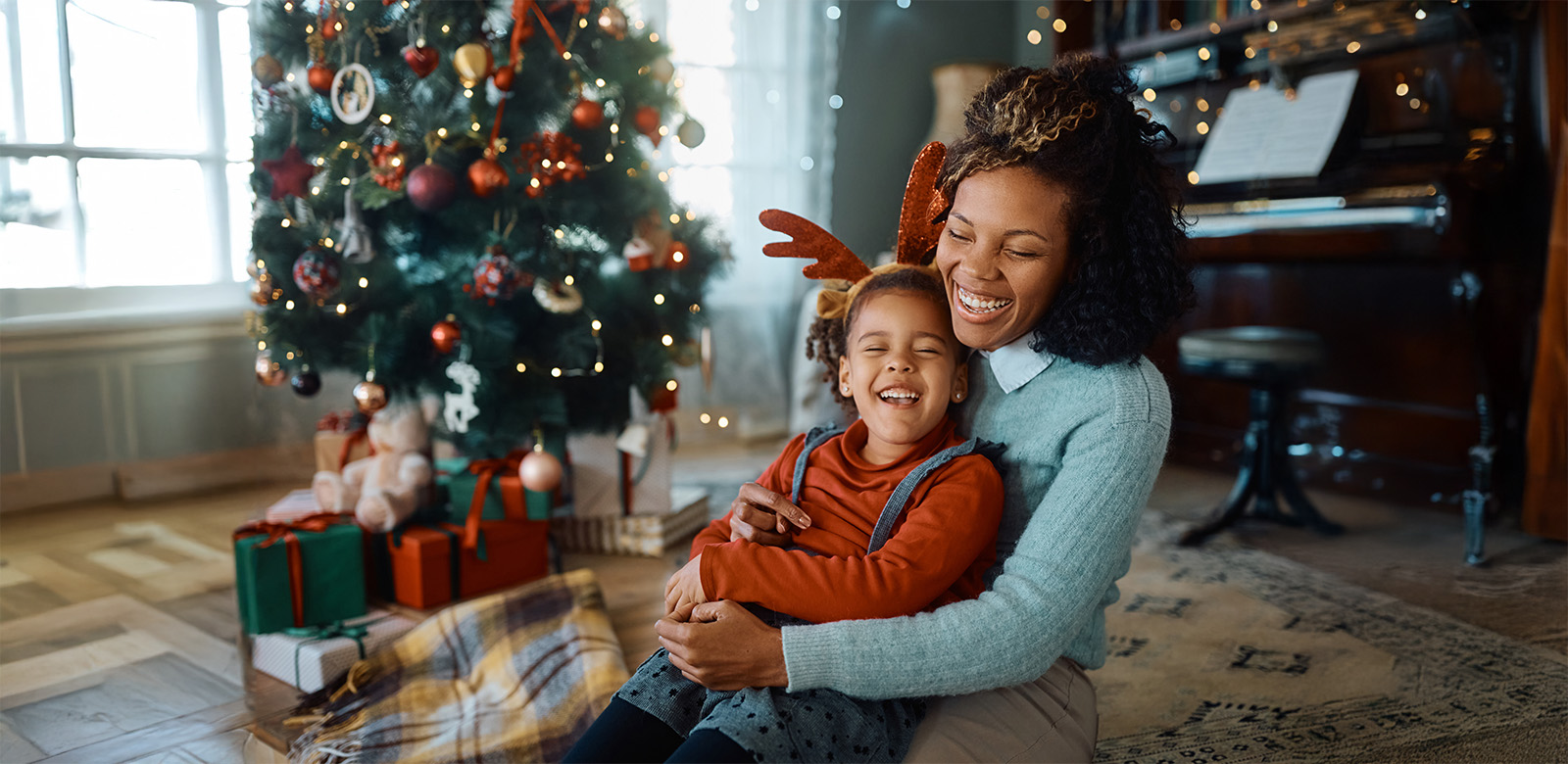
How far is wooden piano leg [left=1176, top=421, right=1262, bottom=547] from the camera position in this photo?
2.42m

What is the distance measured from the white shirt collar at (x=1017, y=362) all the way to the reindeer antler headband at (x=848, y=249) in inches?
5.4

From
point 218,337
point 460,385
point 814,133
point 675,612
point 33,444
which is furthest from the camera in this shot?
point 814,133

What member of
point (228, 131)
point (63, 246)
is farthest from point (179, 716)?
point (228, 131)

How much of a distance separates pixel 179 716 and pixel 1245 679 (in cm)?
170

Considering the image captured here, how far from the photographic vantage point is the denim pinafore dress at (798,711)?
2.77 ft

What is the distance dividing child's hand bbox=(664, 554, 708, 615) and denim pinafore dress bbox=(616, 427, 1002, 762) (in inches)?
2.0

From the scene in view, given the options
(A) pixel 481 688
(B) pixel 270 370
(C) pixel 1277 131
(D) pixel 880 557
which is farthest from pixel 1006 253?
(C) pixel 1277 131

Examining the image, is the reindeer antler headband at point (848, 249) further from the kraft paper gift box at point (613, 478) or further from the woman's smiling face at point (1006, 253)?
the kraft paper gift box at point (613, 478)

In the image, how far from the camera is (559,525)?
2467mm

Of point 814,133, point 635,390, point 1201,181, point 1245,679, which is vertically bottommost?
point 1245,679

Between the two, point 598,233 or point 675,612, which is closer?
point 675,612

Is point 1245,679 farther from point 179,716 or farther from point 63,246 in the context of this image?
point 63,246

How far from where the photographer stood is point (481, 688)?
1.60 meters

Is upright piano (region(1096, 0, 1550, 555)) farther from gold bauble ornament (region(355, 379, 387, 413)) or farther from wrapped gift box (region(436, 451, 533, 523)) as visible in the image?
gold bauble ornament (region(355, 379, 387, 413))
